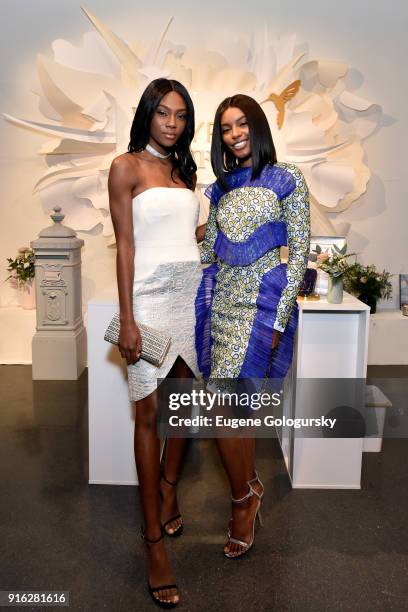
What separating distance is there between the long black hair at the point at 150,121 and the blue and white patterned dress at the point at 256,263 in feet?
0.55

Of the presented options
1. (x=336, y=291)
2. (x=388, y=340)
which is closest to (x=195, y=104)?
(x=388, y=340)

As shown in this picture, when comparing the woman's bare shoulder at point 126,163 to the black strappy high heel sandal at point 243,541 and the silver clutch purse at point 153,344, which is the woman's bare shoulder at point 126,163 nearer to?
the silver clutch purse at point 153,344

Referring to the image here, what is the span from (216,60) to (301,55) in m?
0.69

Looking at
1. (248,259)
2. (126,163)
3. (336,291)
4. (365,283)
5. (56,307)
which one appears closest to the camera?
(126,163)

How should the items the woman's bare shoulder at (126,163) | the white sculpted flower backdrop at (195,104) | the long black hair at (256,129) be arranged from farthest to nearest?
the white sculpted flower backdrop at (195,104) < the long black hair at (256,129) < the woman's bare shoulder at (126,163)

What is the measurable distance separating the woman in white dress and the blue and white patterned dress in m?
0.12

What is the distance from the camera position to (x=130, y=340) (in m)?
1.87

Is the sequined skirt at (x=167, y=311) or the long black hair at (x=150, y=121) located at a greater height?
the long black hair at (x=150, y=121)

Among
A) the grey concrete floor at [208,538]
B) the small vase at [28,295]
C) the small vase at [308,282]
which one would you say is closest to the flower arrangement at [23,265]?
the small vase at [28,295]

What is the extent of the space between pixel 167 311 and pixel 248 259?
0.33 meters

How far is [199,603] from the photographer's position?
1.82 metres

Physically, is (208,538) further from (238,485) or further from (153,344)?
(153,344)

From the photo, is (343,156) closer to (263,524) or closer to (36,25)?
(36,25)

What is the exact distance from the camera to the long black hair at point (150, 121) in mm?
1869
